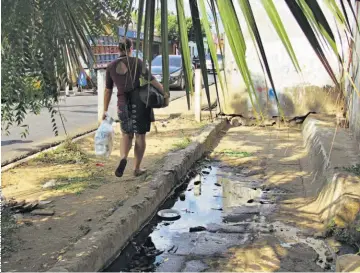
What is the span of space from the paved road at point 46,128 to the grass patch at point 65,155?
50cm

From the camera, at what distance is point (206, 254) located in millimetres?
4078


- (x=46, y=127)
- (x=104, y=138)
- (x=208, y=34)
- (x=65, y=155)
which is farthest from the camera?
(x=46, y=127)

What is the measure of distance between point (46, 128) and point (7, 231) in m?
7.43

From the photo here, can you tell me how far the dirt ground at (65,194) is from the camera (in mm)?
3682

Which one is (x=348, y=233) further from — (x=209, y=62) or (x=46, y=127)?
(x=46, y=127)

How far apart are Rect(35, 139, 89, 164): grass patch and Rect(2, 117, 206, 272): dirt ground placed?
0.01m

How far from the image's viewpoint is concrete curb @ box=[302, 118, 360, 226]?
14.1 feet

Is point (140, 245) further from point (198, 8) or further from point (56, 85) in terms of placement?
point (198, 8)

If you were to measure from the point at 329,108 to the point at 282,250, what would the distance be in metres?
7.01

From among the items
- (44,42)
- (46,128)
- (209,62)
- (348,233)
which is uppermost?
(44,42)

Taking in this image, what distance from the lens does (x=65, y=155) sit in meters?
7.29

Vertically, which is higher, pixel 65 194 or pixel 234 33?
pixel 234 33

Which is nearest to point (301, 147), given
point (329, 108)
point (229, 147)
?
point (229, 147)

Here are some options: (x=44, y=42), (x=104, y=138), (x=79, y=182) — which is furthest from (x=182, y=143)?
(x=44, y=42)
